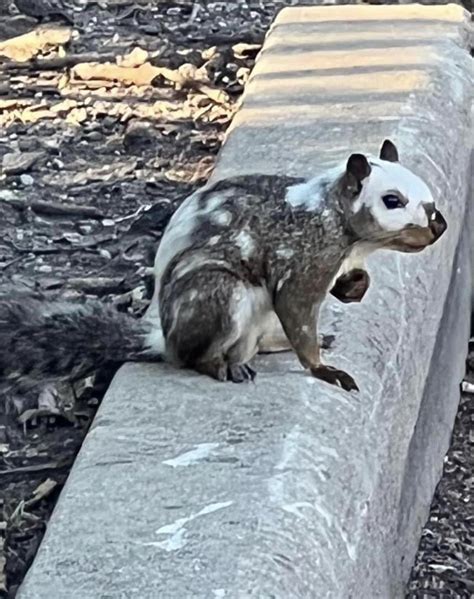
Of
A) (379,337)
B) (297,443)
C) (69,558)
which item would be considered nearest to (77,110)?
(379,337)

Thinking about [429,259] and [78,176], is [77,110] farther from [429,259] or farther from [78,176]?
[429,259]

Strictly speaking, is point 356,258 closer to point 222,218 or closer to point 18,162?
point 222,218

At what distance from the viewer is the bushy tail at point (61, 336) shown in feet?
11.8

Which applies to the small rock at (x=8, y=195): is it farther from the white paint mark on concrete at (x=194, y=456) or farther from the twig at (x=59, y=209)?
the white paint mark on concrete at (x=194, y=456)

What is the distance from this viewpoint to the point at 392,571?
3658 millimetres

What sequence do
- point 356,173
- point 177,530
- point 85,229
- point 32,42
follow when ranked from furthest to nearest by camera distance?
point 32,42 < point 85,229 < point 356,173 < point 177,530

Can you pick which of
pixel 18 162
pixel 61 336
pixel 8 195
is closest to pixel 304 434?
pixel 61 336

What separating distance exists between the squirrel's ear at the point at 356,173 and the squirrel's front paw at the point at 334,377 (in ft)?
1.18

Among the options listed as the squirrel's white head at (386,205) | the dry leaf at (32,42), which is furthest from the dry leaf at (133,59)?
the squirrel's white head at (386,205)

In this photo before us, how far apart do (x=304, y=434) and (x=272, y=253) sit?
43 cm

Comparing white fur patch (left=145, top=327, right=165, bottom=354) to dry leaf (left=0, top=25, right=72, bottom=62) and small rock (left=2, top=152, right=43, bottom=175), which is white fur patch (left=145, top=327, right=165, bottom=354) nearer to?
small rock (left=2, top=152, right=43, bottom=175)

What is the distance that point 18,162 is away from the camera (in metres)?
5.16

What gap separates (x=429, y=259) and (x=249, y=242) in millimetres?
826

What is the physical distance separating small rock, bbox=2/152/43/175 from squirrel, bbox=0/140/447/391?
5.54 feet
